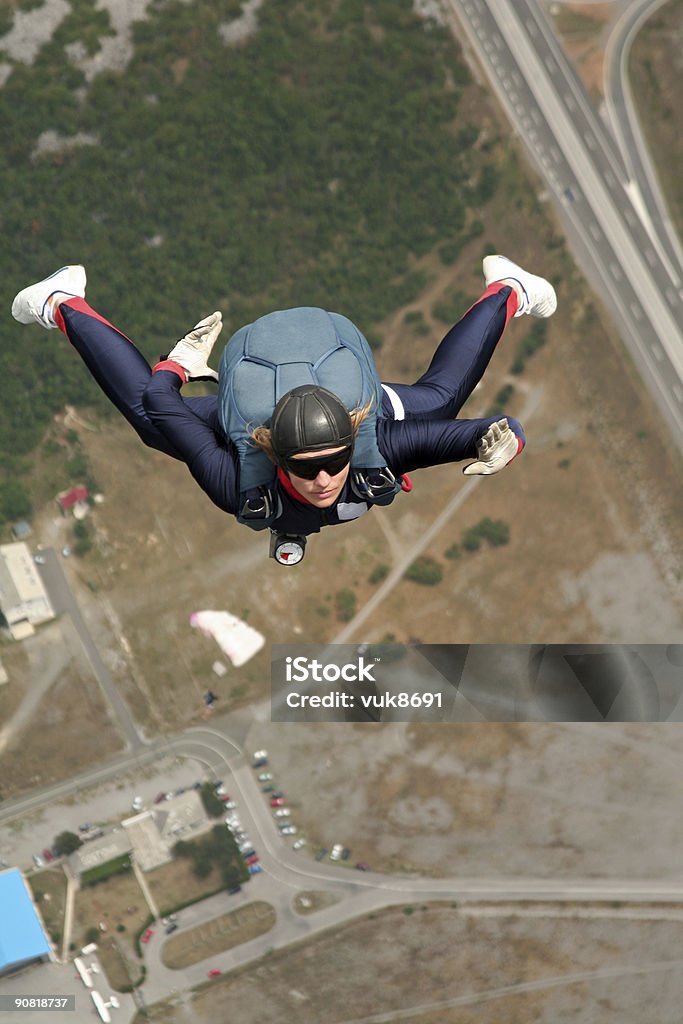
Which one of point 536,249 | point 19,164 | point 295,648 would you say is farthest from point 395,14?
point 295,648

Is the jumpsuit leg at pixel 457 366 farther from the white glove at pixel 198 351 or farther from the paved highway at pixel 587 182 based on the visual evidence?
the paved highway at pixel 587 182

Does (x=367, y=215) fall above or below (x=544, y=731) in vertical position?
above

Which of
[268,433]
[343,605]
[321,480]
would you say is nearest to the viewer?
[268,433]

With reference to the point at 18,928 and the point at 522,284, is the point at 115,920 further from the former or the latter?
the point at 522,284

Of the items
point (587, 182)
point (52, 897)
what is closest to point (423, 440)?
point (52, 897)

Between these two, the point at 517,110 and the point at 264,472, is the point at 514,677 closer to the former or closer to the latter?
the point at 517,110

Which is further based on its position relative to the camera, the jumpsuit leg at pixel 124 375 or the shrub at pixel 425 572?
the shrub at pixel 425 572

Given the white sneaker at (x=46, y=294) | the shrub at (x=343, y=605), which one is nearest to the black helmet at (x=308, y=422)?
the white sneaker at (x=46, y=294)
